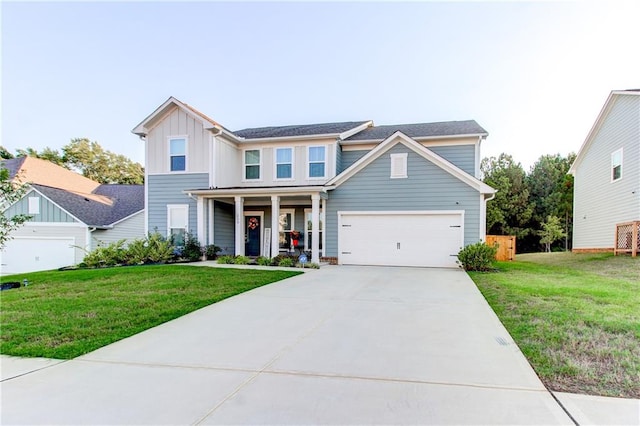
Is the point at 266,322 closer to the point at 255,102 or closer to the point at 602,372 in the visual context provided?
the point at 602,372

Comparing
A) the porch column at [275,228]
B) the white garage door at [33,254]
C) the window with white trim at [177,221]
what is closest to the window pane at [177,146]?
the window with white trim at [177,221]

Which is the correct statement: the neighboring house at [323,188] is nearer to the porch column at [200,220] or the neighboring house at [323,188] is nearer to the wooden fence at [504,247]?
the porch column at [200,220]

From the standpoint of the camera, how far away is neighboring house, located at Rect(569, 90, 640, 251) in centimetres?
1295

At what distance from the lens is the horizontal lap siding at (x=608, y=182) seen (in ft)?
42.3

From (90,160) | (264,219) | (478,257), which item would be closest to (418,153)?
(478,257)

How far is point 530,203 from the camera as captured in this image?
105 feet

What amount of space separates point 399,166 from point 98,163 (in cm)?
3606

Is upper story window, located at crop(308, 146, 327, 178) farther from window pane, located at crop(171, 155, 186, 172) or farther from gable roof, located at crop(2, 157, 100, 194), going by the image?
gable roof, located at crop(2, 157, 100, 194)

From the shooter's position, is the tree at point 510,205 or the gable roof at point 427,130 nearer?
the gable roof at point 427,130

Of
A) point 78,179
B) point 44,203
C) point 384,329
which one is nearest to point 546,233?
point 384,329

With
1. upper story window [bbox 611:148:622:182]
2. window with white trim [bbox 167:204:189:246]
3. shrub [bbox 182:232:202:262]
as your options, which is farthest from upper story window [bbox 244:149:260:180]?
upper story window [bbox 611:148:622:182]

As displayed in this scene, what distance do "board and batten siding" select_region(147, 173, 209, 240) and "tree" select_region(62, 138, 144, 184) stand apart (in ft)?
89.1

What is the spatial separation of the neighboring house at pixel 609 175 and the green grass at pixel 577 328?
257 inches

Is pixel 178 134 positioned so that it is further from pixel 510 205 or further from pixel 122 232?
pixel 510 205
